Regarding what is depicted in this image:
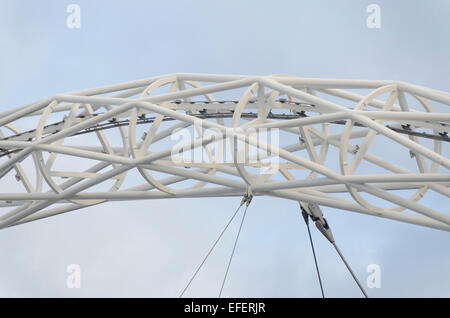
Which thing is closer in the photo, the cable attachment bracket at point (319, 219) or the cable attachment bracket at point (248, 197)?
the cable attachment bracket at point (248, 197)

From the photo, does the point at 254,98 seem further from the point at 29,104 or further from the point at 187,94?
the point at 29,104

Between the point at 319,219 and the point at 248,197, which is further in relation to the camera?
the point at 319,219

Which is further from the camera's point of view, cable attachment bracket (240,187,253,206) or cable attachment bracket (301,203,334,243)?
cable attachment bracket (301,203,334,243)

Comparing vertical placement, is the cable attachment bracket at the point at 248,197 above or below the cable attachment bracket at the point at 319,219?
above

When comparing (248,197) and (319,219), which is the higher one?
(248,197)

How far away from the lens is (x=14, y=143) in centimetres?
4762

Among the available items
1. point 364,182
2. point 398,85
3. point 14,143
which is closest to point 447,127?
point 398,85

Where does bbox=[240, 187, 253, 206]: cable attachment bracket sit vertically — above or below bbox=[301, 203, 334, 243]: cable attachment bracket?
above

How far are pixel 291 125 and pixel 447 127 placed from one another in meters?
7.73

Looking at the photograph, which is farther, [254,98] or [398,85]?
[254,98]
